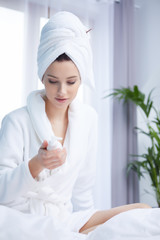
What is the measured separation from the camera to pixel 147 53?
341cm

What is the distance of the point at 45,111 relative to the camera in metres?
1.30

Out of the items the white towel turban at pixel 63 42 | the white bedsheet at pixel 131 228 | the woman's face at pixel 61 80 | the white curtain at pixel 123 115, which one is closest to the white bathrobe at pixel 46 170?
the woman's face at pixel 61 80

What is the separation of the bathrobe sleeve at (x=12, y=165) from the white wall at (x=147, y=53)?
2.37m

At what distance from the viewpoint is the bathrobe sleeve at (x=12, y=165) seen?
3.14 feet

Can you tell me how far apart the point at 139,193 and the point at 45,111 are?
7.73ft

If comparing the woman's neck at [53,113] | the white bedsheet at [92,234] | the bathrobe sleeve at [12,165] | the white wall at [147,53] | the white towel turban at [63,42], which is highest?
the white wall at [147,53]

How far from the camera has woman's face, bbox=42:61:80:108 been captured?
1.10m

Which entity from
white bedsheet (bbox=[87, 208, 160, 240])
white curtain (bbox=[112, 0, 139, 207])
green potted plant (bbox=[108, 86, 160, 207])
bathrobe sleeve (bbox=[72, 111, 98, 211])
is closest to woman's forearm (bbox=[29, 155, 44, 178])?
white bedsheet (bbox=[87, 208, 160, 240])

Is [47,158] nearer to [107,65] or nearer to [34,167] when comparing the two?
[34,167]

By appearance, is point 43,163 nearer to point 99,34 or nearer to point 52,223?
point 52,223

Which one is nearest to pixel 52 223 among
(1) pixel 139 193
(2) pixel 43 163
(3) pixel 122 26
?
(2) pixel 43 163

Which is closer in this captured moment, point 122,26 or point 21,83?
point 21,83

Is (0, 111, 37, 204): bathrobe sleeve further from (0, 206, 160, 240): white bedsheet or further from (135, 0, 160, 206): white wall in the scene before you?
(135, 0, 160, 206): white wall

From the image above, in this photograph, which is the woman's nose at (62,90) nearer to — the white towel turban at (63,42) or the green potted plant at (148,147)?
the white towel turban at (63,42)
